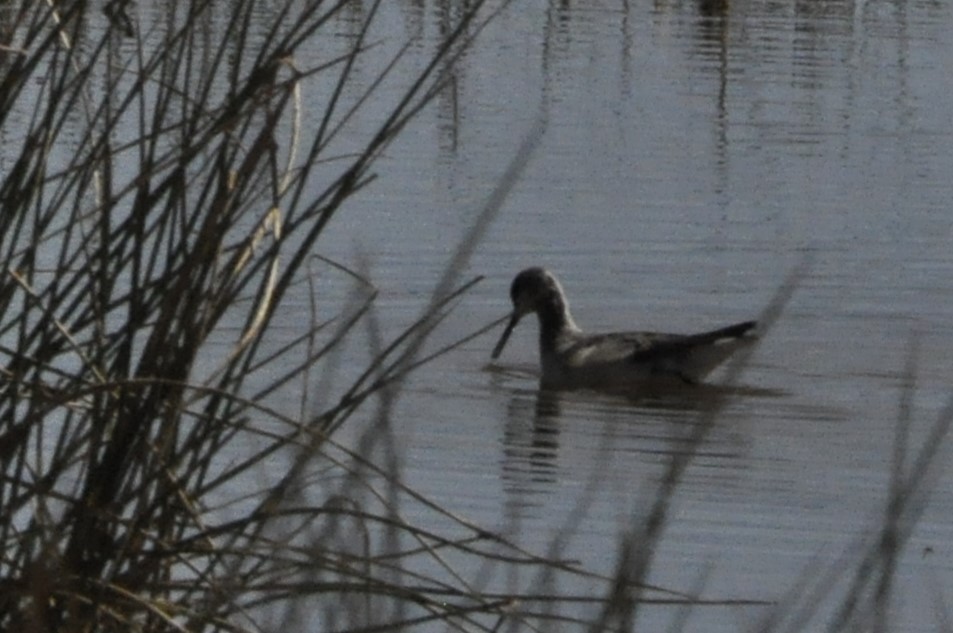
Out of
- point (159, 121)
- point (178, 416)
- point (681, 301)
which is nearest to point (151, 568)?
point (178, 416)

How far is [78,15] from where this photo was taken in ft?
12.7

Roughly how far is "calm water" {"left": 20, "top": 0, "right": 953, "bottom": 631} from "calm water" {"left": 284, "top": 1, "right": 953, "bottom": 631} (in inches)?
0.7

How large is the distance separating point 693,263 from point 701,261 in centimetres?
5

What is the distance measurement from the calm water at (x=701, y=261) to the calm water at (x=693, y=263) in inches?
0.7

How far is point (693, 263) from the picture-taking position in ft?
39.6

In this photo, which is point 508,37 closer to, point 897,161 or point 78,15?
point 897,161

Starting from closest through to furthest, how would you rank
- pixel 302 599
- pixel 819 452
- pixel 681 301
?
pixel 302 599 < pixel 819 452 < pixel 681 301

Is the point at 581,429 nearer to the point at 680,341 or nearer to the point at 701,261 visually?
the point at 680,341

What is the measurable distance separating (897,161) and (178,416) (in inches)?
453

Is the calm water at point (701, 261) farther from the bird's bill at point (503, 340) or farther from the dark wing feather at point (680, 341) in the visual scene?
the dark wing feather at point (680, 341)

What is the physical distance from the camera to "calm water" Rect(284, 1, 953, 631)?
25.7ft

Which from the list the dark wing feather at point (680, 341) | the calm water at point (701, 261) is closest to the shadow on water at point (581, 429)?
the calm water at point (701, 261)

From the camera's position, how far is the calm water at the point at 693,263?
771 cm

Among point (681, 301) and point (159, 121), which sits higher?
point (159, 121)
